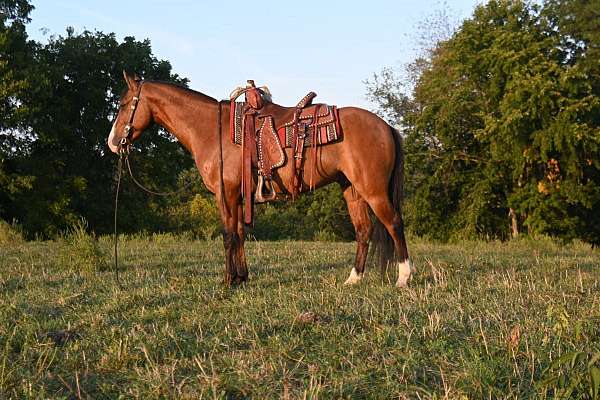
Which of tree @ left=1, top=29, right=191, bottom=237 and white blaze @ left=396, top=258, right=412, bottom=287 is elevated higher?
tree @ left=1, top=29, right=191, bottom=237

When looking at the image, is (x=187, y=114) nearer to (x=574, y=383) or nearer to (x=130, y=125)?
(x=130, y=125)

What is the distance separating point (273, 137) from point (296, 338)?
3.30 metres

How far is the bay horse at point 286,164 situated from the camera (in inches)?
250

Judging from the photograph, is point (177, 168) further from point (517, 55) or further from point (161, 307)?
point (161, 307)

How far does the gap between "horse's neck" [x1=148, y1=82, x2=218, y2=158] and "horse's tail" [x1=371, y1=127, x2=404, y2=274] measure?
2.16 m

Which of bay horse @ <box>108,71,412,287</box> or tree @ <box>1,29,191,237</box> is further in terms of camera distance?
tree @ <box>1,29,191,237</box>

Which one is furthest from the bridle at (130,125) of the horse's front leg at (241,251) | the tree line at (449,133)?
the tree line at (449,133)

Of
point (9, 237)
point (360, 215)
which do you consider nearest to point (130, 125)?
point (360, 215)

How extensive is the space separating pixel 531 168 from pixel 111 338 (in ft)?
70.8

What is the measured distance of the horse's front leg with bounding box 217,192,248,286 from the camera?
644 centimetres

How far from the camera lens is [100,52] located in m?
29.2

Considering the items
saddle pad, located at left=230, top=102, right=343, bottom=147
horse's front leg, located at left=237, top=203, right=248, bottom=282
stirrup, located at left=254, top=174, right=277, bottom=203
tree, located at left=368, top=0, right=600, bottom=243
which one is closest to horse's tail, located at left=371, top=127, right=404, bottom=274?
saddle pad, located at left=230, top=102, right=343, bottom=147

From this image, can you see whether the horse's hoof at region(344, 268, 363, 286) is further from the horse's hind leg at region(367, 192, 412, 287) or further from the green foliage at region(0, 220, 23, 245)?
the green foliage at region(0, 220, 23, 245)

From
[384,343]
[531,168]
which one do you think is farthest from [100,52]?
[384,343]
